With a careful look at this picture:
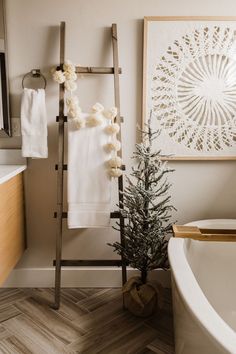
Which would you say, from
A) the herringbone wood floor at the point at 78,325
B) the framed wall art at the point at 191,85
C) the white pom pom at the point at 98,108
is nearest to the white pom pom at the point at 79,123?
the white pom pom at the point at 98,108

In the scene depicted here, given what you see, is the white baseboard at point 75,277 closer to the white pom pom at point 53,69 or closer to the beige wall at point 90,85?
the beige wall at point 90,85

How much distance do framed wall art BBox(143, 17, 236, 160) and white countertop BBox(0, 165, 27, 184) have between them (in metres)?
0.86

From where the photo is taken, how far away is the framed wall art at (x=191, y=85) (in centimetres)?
194

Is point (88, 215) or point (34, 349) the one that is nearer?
point (34, 349)

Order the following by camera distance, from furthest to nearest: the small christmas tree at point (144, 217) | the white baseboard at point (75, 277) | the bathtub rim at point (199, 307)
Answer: the white baseboard at point (75, 277), the small christmas tree at point (144, 217), the bathtub rim at point (199, 307)

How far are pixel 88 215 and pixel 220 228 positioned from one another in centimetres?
81

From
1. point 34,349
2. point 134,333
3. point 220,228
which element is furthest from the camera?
point 220,228

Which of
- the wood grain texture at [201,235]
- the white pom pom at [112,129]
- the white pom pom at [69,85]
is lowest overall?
the wood grain texture at [201,235]

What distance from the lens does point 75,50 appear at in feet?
6.52

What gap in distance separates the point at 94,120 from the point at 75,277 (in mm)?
1124

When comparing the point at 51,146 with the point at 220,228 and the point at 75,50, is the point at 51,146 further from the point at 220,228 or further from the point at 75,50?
the point at 220,228

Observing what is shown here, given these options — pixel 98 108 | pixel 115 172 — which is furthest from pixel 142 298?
pixel 98 108

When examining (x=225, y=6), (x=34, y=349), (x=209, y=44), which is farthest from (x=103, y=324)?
(x=225, y=6)

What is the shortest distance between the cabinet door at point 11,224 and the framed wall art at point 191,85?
94 centimetres
